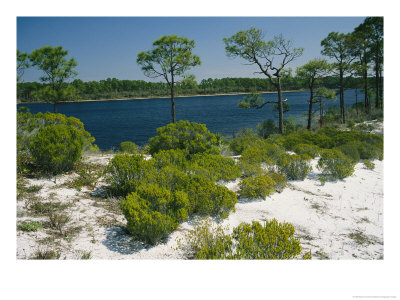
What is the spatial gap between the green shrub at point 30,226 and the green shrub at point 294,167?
4.93m

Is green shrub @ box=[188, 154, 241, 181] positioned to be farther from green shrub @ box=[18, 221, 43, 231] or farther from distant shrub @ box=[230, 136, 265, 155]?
green shrub @ box=[18, 221, 43, 231]

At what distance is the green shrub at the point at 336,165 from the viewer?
6113 mm

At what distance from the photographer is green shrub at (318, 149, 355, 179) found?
611 centimetres

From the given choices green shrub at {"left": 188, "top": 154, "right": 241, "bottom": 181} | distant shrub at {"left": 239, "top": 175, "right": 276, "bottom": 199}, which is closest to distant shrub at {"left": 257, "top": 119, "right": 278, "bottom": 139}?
green shrub at {"left": 188, "top": 154, "right": 241, "bottom": 181}

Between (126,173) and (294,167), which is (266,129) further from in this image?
(126,173)

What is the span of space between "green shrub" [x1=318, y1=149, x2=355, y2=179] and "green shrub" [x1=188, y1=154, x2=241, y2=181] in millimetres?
2203

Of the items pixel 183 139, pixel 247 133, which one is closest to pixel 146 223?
pixel 183 139

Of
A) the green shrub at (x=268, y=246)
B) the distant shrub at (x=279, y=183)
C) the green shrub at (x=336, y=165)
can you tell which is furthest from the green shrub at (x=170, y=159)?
the green shrub at (x=336, y=165)

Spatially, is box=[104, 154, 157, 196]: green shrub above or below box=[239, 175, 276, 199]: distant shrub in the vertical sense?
above
